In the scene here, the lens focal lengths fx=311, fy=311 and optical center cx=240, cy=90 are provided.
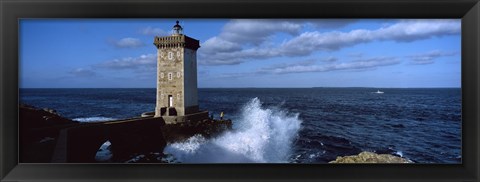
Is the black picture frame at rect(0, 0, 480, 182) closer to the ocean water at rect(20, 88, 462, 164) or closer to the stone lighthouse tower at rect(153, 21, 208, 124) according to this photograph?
the ocean water at rect(20, 88, 462, 164)

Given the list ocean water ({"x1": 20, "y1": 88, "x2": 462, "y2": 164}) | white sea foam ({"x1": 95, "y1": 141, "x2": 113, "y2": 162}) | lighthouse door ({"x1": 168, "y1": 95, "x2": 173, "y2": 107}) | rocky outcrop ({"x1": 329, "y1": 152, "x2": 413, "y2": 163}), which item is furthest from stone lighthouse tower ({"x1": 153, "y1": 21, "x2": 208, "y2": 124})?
rocky outcrop ({"x1": 329, "y1": 152, "x2": 413, "y2": 163})

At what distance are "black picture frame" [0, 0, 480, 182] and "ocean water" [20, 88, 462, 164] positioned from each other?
12.1 inches

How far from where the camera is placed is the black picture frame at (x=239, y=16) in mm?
1985

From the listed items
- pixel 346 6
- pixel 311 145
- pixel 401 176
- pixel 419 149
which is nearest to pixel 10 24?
pixel 346 6

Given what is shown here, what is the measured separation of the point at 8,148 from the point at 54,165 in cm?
30

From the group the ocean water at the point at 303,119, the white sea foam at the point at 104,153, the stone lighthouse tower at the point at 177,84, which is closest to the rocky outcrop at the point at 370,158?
the ocean water at the point at 303,119

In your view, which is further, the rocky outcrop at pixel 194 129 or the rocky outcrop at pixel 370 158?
the rocky outcrop at pixel 194 129

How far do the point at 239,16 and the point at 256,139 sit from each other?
3.94ft

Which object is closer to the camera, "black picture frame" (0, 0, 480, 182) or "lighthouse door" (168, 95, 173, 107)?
"black picture frame" (0, 0, 480, 182)

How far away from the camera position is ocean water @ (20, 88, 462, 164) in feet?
8.38

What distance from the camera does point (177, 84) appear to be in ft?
10.5

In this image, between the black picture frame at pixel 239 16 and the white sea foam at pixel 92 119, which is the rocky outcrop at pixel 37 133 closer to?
the black picture frame at pixel 239 16

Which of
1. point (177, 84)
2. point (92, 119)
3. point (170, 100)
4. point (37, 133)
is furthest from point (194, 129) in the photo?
point (37, 133)

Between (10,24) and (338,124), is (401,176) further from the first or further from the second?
(10,24)
